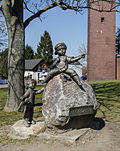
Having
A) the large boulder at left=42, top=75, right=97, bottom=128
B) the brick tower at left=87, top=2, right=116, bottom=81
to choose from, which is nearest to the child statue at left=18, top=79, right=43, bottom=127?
the large boulder at left=42, top=75, right=97, bottom=128

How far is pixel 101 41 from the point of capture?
90.5 ft

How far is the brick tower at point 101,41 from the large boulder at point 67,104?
23.1 metres

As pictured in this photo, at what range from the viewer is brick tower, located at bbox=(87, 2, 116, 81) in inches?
1088

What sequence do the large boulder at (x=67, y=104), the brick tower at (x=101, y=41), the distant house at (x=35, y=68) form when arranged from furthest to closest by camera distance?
the distant house at (x=35, y=68) → the brick tower at (x=101, y=41) → the large boulder at (x=67, y=104)

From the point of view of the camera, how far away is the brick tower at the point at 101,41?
90.6 feet

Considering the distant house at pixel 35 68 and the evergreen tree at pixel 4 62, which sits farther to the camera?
the distant house at pixel 35 68

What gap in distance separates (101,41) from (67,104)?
24.2 m

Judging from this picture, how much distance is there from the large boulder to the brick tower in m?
23.1

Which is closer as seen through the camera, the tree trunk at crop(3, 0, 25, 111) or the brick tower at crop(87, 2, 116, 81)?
the tree trunk at crop(3, 0, 25, 111)

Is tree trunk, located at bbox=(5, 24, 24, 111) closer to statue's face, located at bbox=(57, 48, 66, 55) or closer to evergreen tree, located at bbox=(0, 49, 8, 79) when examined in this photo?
statue's face, located at bbox=(57, 48, 66, 55)

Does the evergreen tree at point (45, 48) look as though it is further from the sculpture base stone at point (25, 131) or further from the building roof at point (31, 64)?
the sculpture base stone at point (25, 131)

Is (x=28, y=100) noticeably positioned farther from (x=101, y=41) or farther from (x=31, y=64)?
(x=31, y=64)

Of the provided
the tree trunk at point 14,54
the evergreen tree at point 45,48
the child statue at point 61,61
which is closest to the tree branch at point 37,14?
the tree trunk at point 14,54

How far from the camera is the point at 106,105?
938 cm
